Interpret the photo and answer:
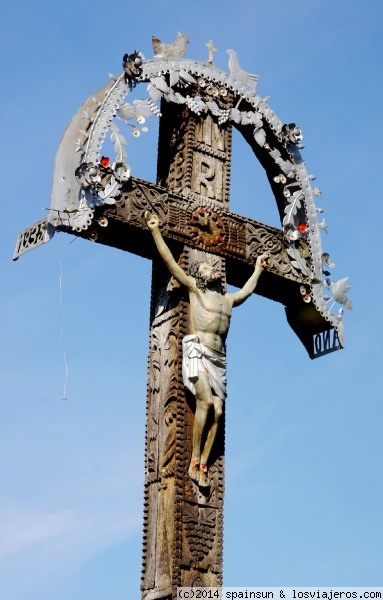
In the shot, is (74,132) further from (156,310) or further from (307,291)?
(307,291)

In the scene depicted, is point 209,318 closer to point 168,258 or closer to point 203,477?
point 168,258

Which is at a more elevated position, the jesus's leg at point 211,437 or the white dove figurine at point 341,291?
the white dove figurine at point 341,291

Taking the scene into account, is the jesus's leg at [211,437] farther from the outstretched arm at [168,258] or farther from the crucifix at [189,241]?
the outstretched arm at [168,258]

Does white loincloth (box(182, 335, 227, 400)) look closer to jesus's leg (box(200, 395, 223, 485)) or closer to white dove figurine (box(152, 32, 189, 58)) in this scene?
jesus's leg (box(200, 395, 223, 485))

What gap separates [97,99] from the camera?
11.8 metres

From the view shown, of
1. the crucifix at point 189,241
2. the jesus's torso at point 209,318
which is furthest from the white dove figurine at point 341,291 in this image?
the jesus's torso at point 209,318

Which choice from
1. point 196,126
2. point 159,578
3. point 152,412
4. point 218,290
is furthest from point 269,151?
point 159,578

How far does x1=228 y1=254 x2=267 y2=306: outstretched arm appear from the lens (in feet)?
39.3

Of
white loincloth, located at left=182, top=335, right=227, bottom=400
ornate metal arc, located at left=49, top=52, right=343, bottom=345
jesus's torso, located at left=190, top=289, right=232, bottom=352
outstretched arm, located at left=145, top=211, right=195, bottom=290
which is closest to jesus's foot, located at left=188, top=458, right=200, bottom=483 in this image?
white loincloth, located at left=182, top=335, right=227, bottom=400

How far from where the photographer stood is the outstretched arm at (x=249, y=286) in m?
12.0

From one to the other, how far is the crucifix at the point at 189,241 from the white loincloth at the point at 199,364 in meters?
0.01

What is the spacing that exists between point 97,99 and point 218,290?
1.97 m

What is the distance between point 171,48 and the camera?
1238 centimetres

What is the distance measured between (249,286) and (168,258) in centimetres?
100
